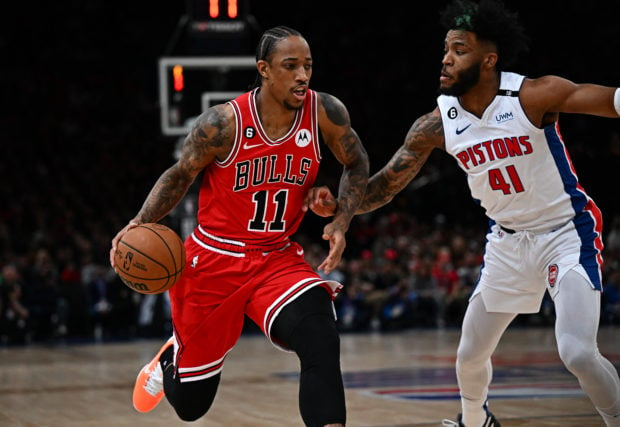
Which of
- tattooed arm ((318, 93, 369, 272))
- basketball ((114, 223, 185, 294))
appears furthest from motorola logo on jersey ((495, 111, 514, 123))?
basketball ((114, 223, 185, 294))

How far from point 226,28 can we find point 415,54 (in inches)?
489

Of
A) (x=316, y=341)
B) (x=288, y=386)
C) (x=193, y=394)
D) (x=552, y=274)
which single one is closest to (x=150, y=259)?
(x=193, y=394)

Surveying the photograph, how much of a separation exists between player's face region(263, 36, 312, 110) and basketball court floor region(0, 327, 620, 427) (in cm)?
228

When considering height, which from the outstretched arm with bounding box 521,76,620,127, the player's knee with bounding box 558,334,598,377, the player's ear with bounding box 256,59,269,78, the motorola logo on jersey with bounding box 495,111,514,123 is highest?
the player's ear with bounding box 256,59,269,78

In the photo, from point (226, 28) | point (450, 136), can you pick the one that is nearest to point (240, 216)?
point (450, 136)

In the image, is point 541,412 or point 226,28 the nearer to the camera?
point 541,412

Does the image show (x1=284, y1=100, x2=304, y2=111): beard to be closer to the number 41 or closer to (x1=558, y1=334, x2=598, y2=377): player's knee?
the number 41

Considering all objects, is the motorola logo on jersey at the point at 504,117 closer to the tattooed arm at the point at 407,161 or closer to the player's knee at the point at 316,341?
the tattooed arm at the point at 407,161

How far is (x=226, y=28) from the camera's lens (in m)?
10.2

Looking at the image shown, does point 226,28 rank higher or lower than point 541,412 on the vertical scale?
higher

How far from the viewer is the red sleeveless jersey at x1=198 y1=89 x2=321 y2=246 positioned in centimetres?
457

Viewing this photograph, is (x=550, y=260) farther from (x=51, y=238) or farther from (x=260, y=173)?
(x=51, y=238)

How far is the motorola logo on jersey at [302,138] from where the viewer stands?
15.1 feet

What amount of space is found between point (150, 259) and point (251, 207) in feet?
1.81
